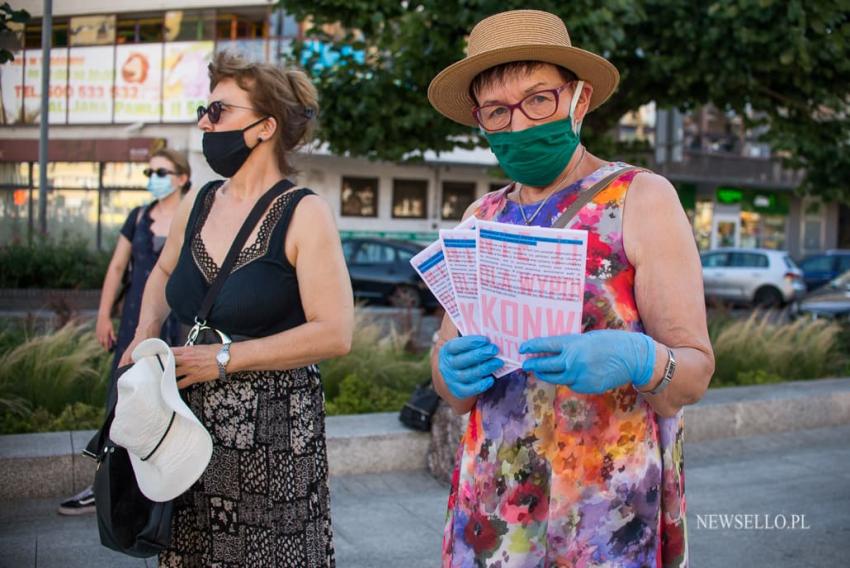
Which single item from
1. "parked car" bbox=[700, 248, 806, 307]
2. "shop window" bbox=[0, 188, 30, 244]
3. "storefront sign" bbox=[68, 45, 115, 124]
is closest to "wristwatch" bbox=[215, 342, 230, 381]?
"shop window" bbox=[0, 188, 30, 244]

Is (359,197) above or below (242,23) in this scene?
below

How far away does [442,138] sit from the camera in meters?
9.09

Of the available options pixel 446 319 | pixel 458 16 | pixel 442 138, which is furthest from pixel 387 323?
pixel 446 319

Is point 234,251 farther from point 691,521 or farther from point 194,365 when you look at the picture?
point 691,521

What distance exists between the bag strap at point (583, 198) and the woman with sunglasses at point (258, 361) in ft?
2.74

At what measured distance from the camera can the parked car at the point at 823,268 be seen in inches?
1020

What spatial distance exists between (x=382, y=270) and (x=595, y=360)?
17.1 meters

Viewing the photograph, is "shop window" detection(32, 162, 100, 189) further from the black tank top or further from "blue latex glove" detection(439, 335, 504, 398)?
"blue latex glove" detection(439, 335, 504, 398)

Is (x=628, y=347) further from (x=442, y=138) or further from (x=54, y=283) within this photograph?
(x=54, y=283)

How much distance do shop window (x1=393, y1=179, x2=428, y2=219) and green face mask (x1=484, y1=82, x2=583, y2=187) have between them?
28.2 metres

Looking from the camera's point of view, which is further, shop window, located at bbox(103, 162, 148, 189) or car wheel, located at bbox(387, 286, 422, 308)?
shop window, located at bbox(103, 162, 148, 189)

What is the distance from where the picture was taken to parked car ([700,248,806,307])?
2297 cm

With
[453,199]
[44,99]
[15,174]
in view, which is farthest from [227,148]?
[453,199]

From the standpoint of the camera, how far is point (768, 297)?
910 inches
